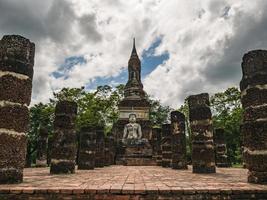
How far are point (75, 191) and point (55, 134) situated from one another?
619 cm

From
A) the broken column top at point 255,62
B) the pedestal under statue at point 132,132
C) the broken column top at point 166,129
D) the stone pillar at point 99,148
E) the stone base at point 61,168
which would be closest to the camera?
the broken column top at point 255,62

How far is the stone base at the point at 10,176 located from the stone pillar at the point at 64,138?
379 centimetres

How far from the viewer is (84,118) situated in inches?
1188

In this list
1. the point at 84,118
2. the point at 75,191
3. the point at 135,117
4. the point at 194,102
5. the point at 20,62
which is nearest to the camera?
the point at 75,191

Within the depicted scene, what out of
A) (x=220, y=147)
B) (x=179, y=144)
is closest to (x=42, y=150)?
(x=179, y=144)

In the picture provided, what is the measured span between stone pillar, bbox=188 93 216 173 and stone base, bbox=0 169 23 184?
6.95 meters

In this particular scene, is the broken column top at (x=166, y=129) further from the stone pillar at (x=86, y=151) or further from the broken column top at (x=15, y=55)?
the broken column top at (x=15, y=55)

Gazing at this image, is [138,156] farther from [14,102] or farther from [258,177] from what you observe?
[14,102]

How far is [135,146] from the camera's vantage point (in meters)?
27.0

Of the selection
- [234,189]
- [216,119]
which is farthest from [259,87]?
[216,119]

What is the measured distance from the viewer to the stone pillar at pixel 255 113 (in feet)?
22.4

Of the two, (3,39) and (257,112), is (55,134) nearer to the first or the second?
(3,39)

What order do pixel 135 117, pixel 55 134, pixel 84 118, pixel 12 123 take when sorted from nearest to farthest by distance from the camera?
pixel 12 123, pixel 55 134, pixel 84 118, pixel 135 117

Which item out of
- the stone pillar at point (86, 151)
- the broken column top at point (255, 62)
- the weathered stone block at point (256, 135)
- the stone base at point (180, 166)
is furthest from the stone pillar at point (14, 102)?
the stone base at point (180, 166)
